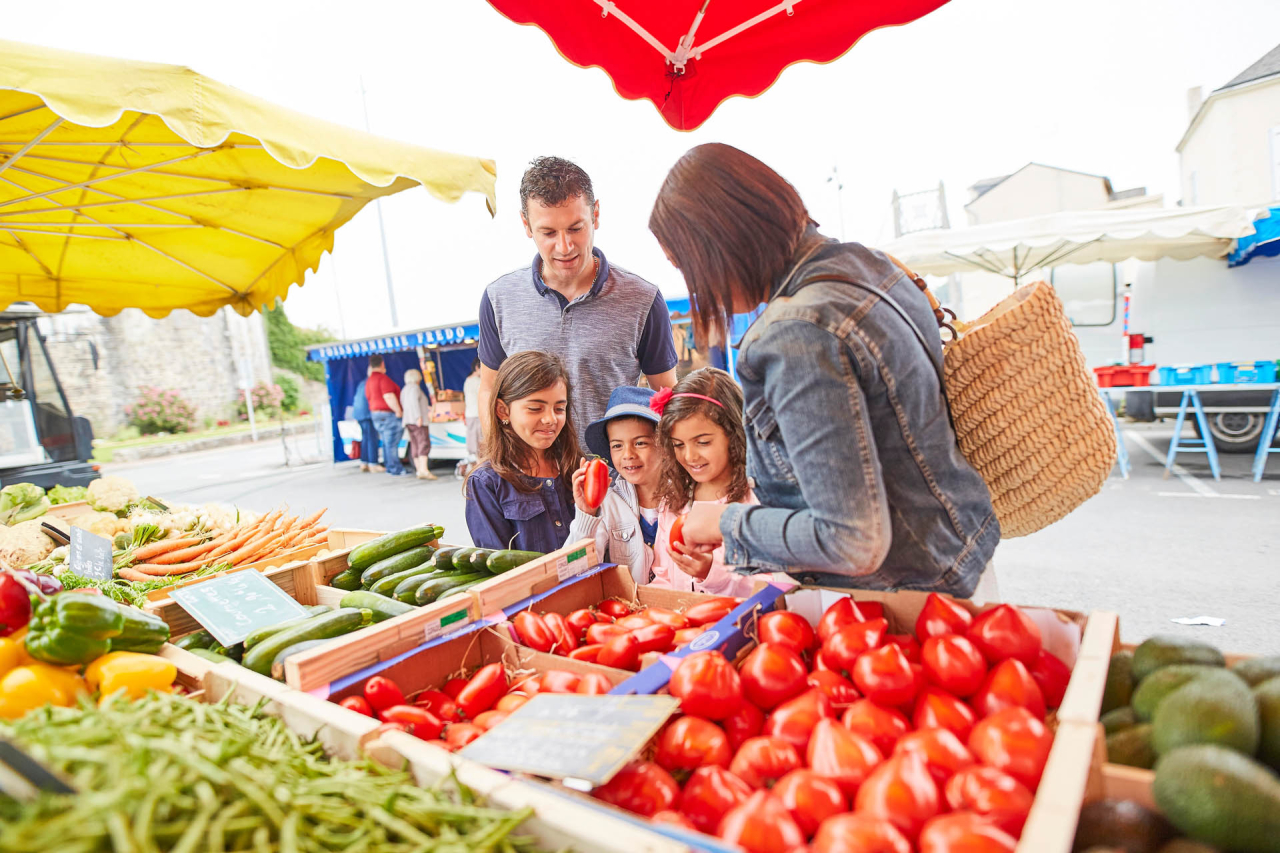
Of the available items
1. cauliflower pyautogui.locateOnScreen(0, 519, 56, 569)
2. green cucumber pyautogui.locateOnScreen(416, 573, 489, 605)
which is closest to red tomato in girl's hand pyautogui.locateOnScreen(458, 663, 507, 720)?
green cucumber pyautogui.locateOnScreen(416, 573, 489, 605)

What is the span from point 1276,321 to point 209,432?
34.8 metres

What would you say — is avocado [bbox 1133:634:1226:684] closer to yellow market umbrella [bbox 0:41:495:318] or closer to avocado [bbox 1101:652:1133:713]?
avocado [bbox 1101:652:1133:713]

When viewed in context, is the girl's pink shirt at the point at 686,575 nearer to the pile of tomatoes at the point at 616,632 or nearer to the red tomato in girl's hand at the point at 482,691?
the pile of tomatoes at the point at 616,632

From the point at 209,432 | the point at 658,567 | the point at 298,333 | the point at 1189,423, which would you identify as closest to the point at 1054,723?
the point at 658,567

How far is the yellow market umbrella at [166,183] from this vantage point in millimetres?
2480

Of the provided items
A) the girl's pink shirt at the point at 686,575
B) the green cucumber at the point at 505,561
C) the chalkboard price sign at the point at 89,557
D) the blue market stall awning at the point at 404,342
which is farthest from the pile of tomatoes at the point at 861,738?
the blue market stall awning at the point at 404,342

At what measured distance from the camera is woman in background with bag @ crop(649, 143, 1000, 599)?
4.41ft

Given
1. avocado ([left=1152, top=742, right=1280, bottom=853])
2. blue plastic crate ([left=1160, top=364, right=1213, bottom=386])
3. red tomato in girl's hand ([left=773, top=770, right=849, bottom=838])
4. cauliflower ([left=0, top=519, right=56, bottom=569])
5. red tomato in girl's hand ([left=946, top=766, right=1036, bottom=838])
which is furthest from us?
blue plastic crate ([left=1160, top=364, right=1213, bottom=386])

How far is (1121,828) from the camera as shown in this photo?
95cm

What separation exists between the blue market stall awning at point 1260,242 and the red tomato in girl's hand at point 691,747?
1017 cm

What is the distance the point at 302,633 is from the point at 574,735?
1.17 metres

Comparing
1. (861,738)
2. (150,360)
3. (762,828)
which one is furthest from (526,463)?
(150,360)

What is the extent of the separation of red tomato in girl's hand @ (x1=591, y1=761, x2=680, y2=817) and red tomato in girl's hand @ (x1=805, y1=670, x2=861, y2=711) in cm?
39

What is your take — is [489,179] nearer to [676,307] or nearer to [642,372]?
[642,372]
